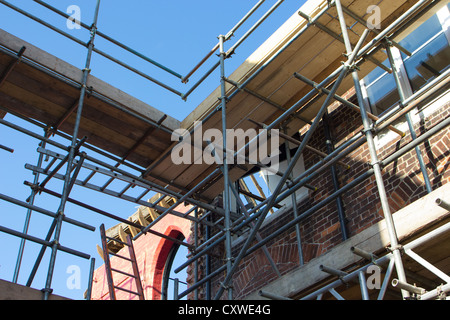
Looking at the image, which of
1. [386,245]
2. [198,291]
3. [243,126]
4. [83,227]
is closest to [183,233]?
[198,291]

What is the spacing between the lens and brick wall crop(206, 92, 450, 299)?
7.72 m

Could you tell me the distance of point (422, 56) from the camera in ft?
28.4

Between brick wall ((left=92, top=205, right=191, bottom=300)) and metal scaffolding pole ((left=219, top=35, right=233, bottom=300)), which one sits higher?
brick wall ((left=92, top=205, right=191, bottom=300))

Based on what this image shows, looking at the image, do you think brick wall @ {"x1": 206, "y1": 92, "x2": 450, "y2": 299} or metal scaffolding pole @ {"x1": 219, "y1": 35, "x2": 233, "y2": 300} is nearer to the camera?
metal scaffolding pole @ {"x1": 219, "y1": 35, "x2": 233, "y2": 300}

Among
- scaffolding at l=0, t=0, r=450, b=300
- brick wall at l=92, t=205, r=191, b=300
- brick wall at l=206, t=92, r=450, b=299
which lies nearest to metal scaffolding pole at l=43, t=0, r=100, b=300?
scaffolding at l=0, t=0, r=450, b=300

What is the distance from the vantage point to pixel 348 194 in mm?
8719

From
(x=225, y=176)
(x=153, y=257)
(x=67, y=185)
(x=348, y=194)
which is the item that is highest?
(x=153, y=257)

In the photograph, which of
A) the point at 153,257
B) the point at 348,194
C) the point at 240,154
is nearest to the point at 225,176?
the point at 240,154

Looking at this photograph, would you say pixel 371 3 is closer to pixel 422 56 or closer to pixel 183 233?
pixel 422 56

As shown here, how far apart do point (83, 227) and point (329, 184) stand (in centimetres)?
380

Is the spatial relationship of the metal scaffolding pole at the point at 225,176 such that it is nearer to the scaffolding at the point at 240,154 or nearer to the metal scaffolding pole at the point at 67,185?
the scaffolding at the point at 240,154

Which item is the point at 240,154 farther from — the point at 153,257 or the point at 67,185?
the point at 153,257

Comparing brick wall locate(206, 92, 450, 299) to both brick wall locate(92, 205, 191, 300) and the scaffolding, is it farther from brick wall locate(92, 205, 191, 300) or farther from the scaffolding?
brick wall locate(92, 205, 191, 300)

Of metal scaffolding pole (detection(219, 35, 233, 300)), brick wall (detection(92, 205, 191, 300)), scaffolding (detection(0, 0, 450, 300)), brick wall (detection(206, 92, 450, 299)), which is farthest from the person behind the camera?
brick wall (detection(92, 205, 191, 300))
